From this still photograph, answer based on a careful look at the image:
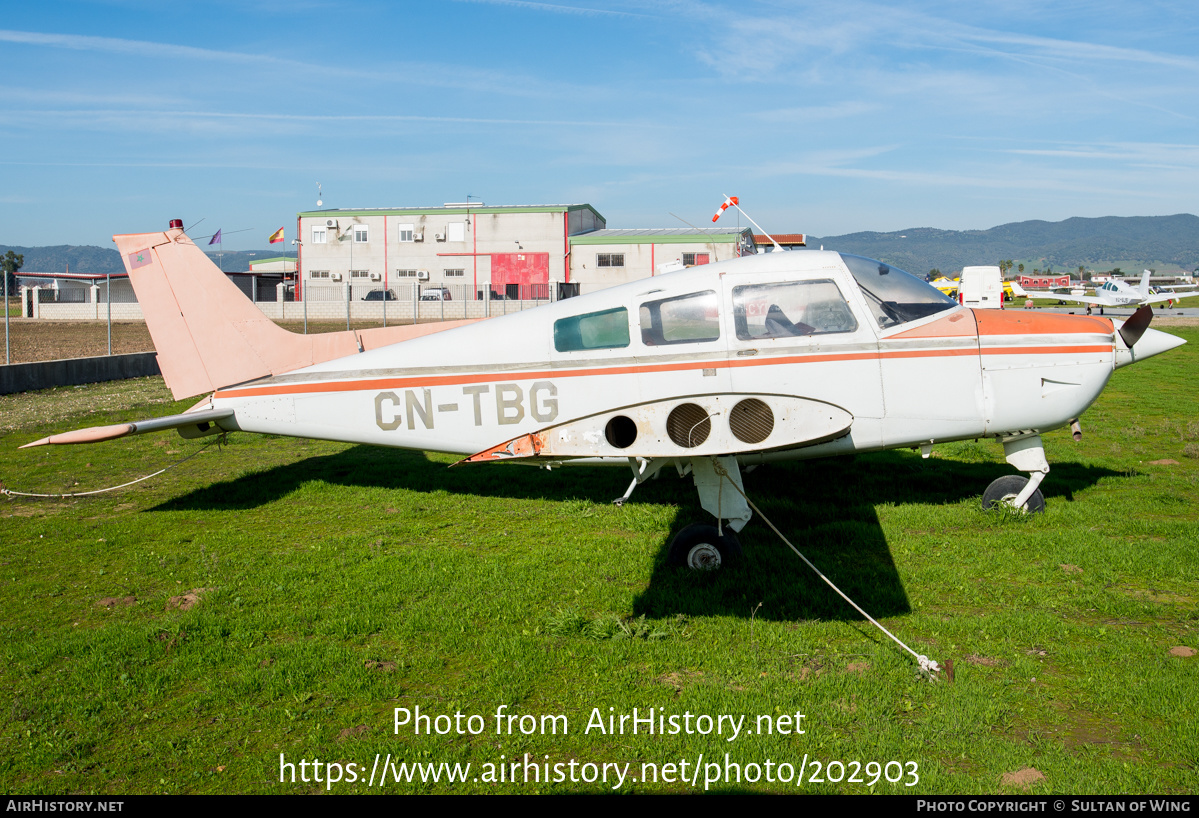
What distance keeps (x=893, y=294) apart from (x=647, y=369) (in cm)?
227

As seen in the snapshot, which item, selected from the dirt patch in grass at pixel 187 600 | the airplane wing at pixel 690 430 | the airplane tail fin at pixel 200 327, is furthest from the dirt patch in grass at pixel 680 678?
the airplane tail fin at pixel 200 327

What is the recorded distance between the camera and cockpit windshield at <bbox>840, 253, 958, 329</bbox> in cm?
666

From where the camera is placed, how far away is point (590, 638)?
521 centimetres

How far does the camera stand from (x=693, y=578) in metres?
6.19

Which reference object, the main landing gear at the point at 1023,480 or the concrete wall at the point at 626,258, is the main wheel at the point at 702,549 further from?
the concrete wall at the point at 626,258

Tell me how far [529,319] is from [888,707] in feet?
14.7

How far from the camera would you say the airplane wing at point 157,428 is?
23.1ft

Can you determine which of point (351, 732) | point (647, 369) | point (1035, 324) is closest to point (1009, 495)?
point (1035, 324)

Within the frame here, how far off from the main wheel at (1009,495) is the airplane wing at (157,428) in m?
8.00

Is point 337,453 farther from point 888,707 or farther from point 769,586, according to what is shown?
point 888,707

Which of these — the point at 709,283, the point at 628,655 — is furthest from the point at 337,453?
the point at 628,655

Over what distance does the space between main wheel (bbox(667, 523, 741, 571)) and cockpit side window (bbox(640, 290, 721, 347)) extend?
63.6 inches

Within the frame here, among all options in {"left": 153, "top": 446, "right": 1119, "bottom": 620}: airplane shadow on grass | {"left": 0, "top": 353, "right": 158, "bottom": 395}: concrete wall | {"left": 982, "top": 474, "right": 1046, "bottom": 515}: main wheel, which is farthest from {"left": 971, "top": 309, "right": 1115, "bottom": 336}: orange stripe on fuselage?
{"left": 0, "top": 353, "right": 158, "bottom": 395}: concrete wall

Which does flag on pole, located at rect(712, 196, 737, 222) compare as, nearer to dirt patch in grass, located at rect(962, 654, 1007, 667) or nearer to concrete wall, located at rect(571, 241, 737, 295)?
dirt patch in grass, located at rect(962, 654, 1007, 667)
